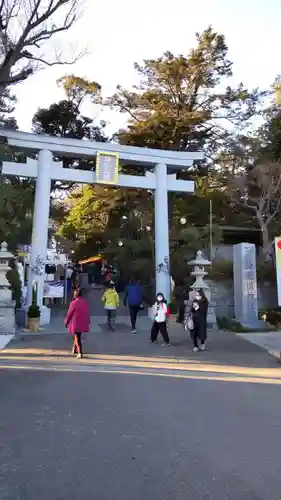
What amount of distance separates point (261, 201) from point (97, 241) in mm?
12882

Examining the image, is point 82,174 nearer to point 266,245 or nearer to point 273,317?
point 273,317

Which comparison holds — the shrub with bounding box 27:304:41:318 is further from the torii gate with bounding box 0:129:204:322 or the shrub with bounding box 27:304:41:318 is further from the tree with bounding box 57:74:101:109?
the tree with bounding box 57:74:101:109

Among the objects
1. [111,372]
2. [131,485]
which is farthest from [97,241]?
[131,485]

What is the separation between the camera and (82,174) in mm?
21625

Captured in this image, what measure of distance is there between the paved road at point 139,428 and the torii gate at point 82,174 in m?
8.42

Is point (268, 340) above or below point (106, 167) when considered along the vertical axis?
below

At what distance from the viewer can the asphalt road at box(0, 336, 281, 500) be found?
4.46 m

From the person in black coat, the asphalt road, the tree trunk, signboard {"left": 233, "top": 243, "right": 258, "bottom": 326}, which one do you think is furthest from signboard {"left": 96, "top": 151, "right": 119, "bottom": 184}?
the asphalt road

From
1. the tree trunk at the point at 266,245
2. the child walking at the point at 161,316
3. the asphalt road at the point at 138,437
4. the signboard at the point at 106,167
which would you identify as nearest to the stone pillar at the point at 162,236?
the signboard at the point at 106,167

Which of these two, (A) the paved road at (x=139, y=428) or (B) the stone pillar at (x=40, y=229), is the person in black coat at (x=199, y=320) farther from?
(B) the stone pillar at (x=40, y=229)

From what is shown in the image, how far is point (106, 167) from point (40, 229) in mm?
3832

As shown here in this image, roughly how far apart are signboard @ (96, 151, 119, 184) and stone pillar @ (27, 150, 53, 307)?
6.50ft

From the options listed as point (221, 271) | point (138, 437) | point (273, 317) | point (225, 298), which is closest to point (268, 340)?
point (273, 317)

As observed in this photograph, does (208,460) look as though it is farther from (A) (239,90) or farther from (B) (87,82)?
(B) (87,82)
